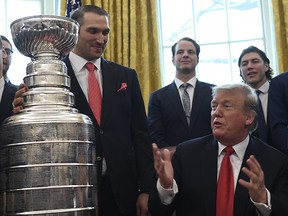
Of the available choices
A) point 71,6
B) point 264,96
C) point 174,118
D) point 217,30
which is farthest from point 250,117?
point 217,30

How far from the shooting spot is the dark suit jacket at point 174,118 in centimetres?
334

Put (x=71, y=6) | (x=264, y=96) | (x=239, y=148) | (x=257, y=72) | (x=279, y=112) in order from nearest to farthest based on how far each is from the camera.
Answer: (x=239, y=148) < (x=279, y=112) < (x=264, y=96) < (x=257, y=72) < (x=71, y=6)

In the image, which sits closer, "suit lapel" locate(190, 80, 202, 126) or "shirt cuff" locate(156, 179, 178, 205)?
"shirt cuff" locate(156, 179, 178, 205)

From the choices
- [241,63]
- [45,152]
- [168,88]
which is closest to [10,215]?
[45,152]

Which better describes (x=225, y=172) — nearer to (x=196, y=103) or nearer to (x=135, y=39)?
(x=196, y=103)

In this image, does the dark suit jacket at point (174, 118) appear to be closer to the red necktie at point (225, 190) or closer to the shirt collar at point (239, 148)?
the shirt collar at point (239, 148)

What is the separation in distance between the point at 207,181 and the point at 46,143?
3.66 feet

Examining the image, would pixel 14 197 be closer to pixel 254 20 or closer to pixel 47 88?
pixel 47 88

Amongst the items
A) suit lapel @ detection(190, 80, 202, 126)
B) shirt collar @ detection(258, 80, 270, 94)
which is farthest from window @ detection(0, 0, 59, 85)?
shirt collar @ detection(258, 80, 270, 94)

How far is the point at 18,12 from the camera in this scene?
4.98m

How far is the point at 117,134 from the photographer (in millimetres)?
2189

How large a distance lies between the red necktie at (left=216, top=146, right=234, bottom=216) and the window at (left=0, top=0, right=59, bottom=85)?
2967mm

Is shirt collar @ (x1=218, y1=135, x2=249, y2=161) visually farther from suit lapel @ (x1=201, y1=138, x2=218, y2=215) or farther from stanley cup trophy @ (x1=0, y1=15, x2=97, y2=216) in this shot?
stanley cup trophy @ (x1=0, y1=15, x2=97, y2=216)

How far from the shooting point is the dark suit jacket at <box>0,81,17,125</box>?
7.04ft
